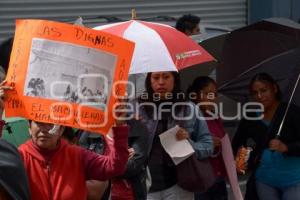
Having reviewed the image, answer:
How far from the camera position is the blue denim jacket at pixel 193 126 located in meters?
4.91

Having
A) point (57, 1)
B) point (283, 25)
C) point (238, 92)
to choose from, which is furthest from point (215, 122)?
point (57, 1)

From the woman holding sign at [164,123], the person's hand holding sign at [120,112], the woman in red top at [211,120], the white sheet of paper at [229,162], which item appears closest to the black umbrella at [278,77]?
the woman in red top at [211,120]

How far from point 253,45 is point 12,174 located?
3707 millimetres

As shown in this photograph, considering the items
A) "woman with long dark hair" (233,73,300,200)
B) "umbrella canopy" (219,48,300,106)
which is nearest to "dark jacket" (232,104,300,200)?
"woman with long dark hair" (233,73,300,200)

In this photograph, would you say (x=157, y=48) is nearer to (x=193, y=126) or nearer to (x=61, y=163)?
(x=193, y=126)

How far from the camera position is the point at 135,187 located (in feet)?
15.7

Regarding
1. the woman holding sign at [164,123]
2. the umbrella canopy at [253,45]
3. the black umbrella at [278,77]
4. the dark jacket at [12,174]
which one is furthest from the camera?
the umbrella canopy at [253,45]

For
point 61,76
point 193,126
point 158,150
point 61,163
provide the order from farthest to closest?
1. point 193,126
2. point 158,150
3. point 61,163
4. point 61,76

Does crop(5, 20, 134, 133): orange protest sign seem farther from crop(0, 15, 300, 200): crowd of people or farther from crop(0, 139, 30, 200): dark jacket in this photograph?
crop(0, 139, 30, 200): dark jacket

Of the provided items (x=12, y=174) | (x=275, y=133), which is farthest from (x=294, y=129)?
(x=12, y=174)

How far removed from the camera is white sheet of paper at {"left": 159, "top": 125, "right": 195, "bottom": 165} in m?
4.79

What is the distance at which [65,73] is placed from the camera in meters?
3.41

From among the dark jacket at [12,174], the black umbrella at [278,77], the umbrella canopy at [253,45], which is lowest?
the dark jacket at [12,174]

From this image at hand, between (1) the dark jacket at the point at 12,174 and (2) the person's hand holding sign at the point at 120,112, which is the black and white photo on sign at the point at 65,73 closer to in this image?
(2) the person's hand holding sign at the point at 120,112
